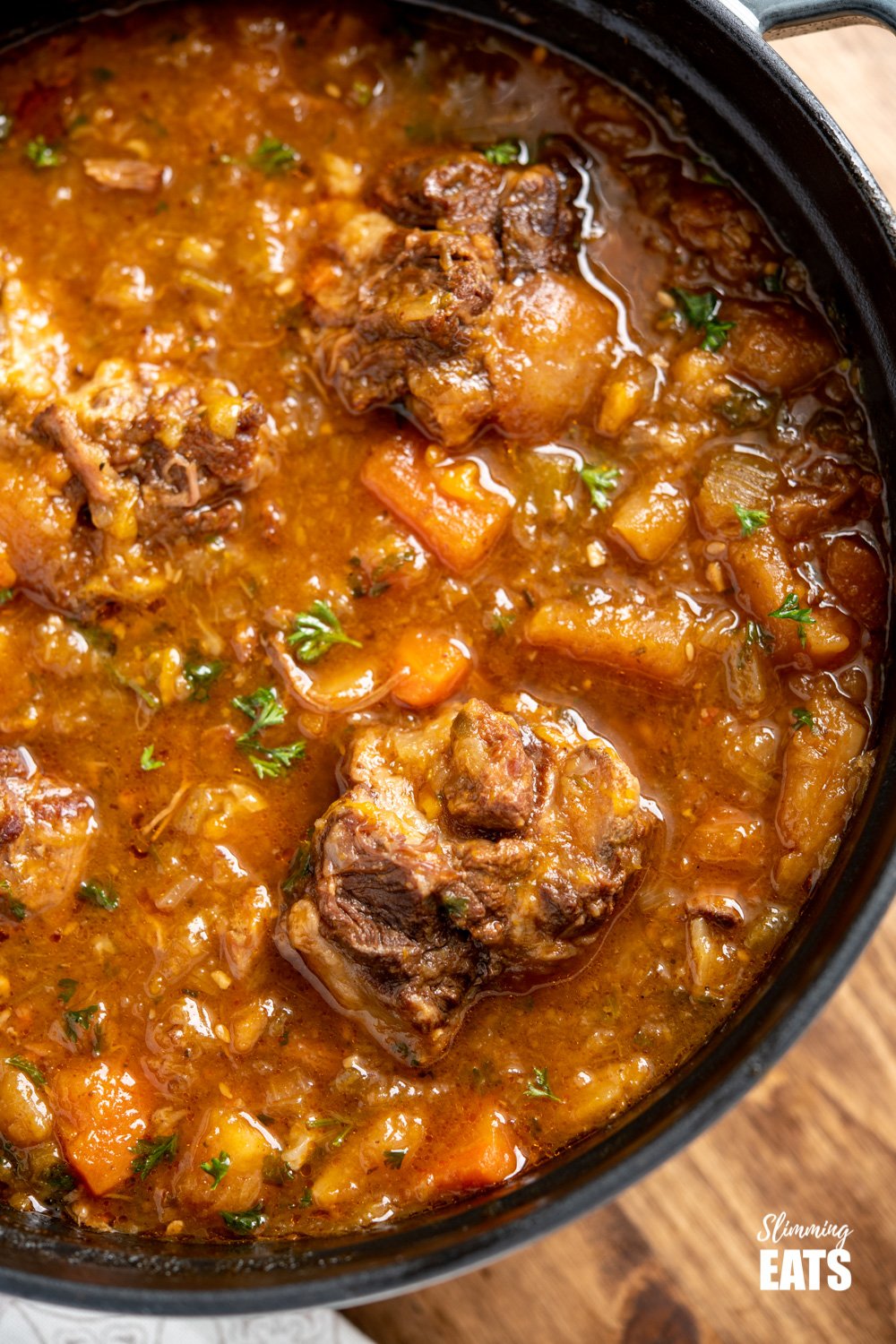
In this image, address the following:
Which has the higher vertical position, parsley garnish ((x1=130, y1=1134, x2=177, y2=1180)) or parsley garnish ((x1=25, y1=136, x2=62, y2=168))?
parsley garnish ((x1=25, y1=136, x2=62, y2=168))

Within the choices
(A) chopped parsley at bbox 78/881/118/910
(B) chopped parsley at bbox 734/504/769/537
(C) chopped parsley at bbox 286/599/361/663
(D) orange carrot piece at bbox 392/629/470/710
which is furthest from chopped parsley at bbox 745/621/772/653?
(A) chopped parsley at bbox 78/881/118/910

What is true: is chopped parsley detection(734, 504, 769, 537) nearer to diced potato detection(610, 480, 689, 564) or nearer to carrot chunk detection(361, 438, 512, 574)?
diced potato detection(610, 480, 689, 564)

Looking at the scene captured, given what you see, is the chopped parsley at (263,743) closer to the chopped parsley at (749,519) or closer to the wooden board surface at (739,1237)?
the chopped parsley at (749,519)

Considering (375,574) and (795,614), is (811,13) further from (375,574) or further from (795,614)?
(375,574)

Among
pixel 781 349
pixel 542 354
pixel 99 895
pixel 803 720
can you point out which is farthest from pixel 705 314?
pixel 99 895

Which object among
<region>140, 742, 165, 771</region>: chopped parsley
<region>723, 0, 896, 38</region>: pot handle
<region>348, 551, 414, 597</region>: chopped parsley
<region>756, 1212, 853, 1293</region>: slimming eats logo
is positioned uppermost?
<region>723, 0, 896, 38</region>: pot handle

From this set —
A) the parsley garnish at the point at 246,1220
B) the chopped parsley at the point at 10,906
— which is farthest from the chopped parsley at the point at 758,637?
the chopped parsley at the point at 10,906

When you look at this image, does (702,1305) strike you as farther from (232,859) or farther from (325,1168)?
(232,859)
